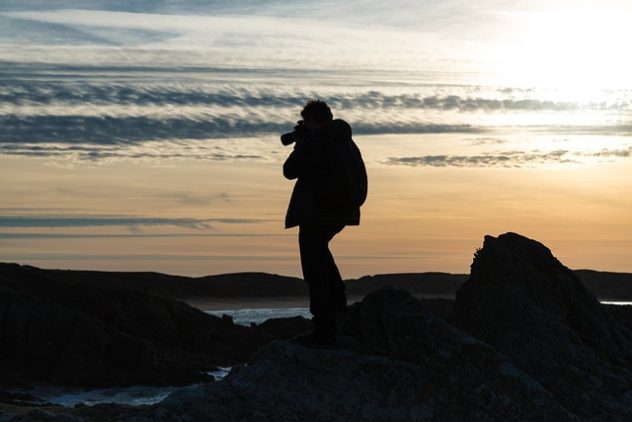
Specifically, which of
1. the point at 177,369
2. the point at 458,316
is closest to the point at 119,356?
the point at 177,369

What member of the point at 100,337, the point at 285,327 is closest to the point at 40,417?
the point at 100,337

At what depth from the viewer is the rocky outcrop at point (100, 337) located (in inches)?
1622

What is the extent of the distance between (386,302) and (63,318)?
35177 mm

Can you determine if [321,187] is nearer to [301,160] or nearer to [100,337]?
[301,160]

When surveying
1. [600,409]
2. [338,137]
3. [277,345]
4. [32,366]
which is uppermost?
[338,137]

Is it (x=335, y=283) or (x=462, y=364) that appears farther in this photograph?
(x=335, y=283)

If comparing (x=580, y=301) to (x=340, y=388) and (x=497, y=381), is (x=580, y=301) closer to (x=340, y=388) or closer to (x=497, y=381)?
(x=497, y=381)

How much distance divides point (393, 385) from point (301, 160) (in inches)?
93.7

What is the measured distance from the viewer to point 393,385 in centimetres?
1019

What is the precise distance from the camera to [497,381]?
1022 centimetres

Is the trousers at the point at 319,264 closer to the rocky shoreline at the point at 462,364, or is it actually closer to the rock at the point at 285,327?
the rocky shoreline at the point at 462,364

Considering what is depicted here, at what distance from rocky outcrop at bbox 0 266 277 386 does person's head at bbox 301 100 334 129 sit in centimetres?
3119

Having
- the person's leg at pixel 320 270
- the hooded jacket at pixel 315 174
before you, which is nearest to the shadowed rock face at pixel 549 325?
the person's leg at pixel 320 270

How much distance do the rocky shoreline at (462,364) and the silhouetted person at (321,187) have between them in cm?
77
